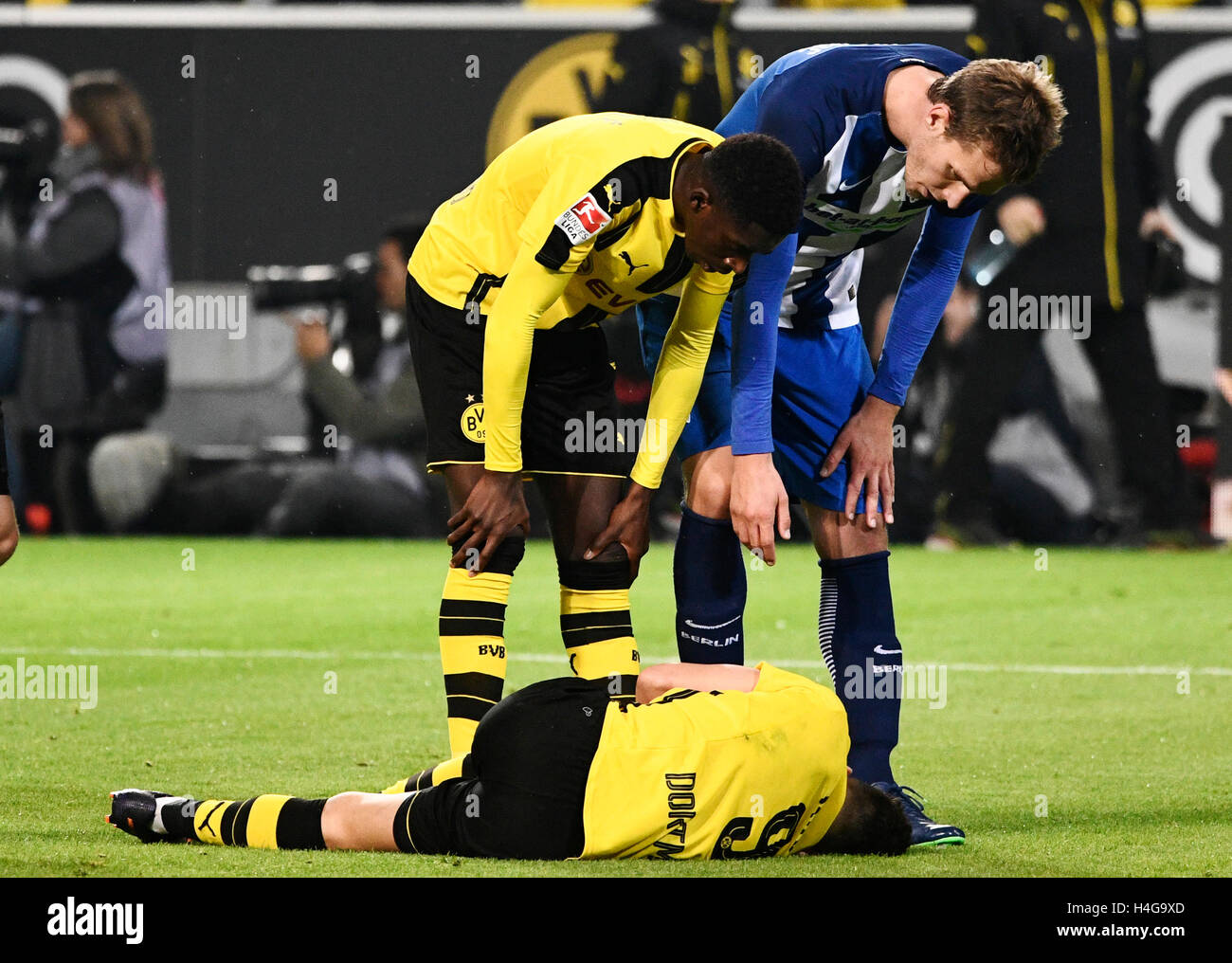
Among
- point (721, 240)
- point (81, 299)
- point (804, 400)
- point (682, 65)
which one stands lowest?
point (804, 400)

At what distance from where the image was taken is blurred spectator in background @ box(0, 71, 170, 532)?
10.9 m

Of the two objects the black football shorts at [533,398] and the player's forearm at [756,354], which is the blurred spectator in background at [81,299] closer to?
the black football shorts at [533,398]

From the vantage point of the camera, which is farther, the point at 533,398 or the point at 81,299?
the point at 81,299

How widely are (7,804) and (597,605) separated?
1.48 metres

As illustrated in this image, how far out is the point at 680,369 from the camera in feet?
13.7

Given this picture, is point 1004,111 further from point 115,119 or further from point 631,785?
point 115,119

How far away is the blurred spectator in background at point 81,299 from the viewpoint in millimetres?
10945

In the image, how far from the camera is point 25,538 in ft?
36.2

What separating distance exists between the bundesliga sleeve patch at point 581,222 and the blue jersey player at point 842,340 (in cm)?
38

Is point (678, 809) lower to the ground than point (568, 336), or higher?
lower

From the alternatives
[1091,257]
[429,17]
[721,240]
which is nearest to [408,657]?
[721,240]

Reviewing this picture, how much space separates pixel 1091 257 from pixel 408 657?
553 cm

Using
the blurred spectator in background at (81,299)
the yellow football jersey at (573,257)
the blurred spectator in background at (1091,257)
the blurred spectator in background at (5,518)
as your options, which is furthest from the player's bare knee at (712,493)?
the blurred spectator in background at (81,299)

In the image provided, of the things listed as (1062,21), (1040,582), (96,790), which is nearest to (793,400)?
(96,790)
